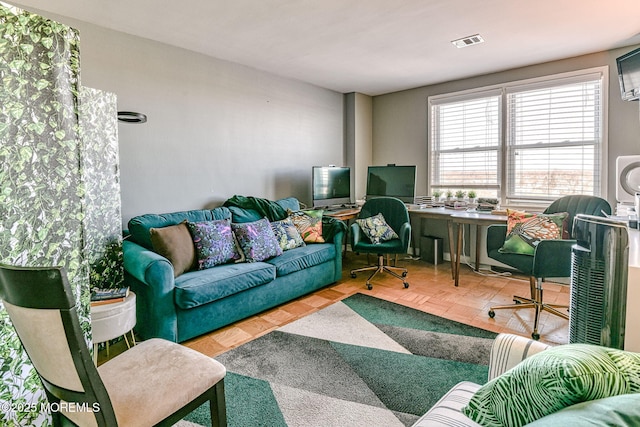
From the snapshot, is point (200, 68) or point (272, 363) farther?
point (200, 68)

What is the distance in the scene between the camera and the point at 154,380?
1.31 m

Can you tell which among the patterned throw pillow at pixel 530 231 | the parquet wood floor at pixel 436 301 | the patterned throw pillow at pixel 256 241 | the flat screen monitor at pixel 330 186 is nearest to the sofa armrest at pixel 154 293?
the parquet wood floor at pixel 436 301

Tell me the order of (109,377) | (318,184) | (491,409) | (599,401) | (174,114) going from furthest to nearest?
(318,184), (174,114), (109,377), (491,409), (599,401)

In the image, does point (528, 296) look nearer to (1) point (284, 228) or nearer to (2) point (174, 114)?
(1) point (284, 228)

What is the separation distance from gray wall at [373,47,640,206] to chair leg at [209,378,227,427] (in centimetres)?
432

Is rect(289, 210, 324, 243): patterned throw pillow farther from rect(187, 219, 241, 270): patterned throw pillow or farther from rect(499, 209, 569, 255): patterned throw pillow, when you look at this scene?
rect(499, 209, 569, 255): patterned throw pillow

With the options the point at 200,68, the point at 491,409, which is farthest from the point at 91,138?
the point at 491,409

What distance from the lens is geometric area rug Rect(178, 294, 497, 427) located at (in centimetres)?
179

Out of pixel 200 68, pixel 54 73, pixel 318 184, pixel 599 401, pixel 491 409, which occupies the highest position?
pixel 200 68

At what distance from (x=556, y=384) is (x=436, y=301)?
2.75 metres

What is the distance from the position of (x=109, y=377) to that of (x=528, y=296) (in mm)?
3656

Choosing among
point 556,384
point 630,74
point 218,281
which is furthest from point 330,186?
point 556,384

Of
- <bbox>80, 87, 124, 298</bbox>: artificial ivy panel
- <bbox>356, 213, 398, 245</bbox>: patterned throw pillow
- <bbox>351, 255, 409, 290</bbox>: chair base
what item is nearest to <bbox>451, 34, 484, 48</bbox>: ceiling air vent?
<bbox>356, 213, 398, 245</bbox>: patterned throw pillow

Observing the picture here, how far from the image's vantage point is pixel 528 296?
137 inches
